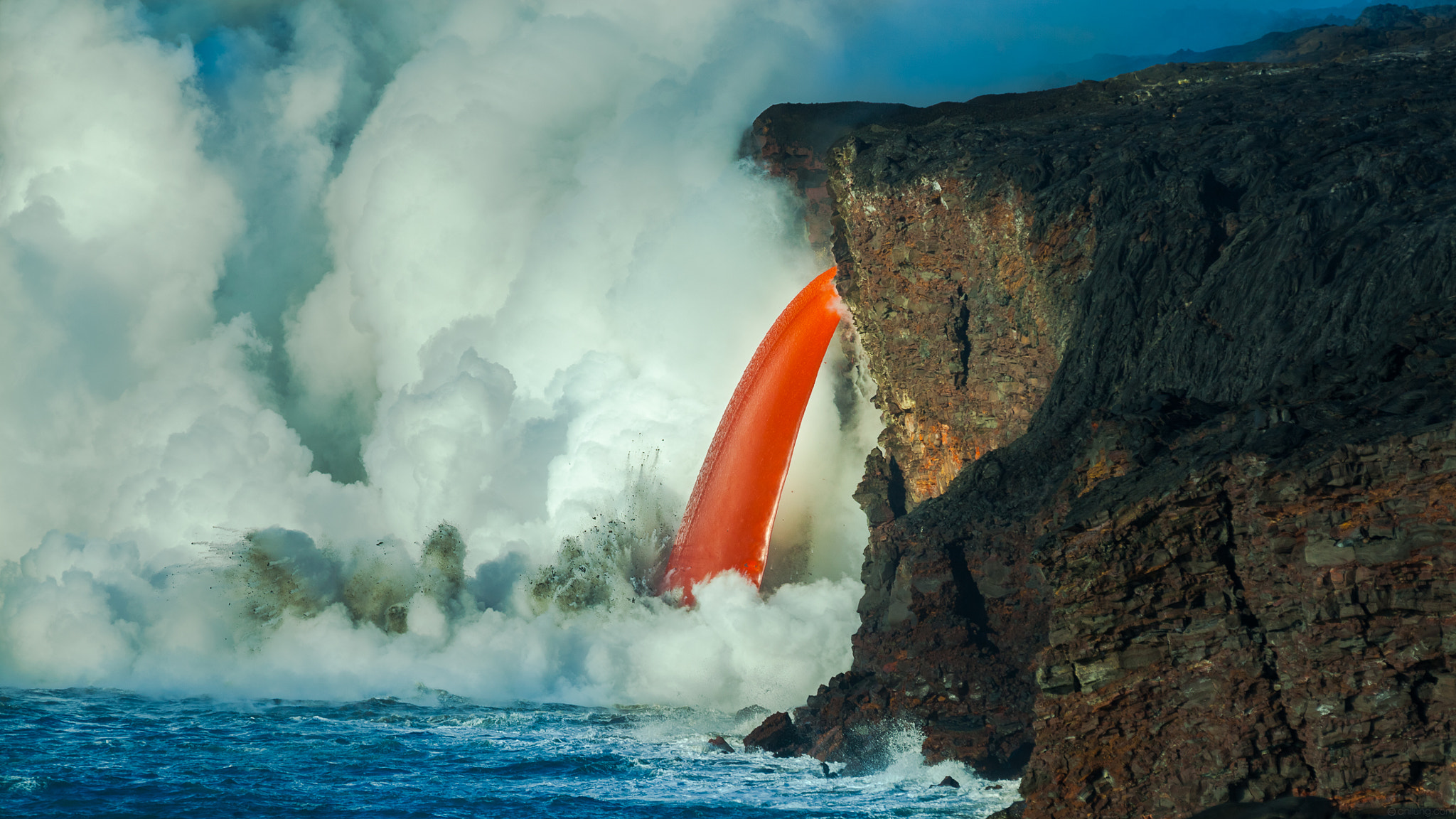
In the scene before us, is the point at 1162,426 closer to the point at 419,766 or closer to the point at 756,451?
the point at 419,766

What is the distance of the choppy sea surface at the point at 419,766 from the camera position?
3109 centimetres

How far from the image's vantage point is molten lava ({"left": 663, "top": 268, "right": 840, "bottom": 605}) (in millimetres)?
57375

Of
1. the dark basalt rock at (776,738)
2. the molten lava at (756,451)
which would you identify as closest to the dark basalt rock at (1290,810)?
the dark basalt rock at (776,738)

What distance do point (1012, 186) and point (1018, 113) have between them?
41.0 ft

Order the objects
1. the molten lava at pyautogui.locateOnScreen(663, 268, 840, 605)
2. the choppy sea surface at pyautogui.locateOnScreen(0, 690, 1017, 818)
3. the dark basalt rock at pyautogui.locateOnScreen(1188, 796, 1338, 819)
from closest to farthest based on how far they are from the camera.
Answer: the dark basalt rock at pyautogui.locateOnScreen(1188, 796, 1338, 819)
the choppy sea surface at pyautogui.locateOnScreen(0, 690, 1017, 818)
the molten lava at pyautogui.locateOnScreen(663, 268, 840, 605)

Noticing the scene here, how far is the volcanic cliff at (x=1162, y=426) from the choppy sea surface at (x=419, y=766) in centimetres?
321

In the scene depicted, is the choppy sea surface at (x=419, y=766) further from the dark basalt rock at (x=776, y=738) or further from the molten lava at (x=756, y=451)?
the molten lava at (x=756, y=451)

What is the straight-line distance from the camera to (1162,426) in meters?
24.0

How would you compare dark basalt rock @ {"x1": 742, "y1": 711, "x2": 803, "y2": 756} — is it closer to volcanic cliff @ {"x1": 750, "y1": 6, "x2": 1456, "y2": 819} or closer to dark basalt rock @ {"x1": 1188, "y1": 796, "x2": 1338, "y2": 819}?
volcanic cliff @ {"x1": 750, "y1": 6, "x2": 1456, "y2": 819}

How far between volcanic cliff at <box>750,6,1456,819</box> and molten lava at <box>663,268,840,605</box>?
4769mm

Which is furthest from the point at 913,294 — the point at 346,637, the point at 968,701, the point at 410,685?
the point at 346,637

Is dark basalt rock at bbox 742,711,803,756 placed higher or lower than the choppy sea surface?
higher

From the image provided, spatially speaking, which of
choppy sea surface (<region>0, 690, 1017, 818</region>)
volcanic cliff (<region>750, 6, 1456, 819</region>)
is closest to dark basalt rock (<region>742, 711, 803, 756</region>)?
volcanic cliff (<region>750, 6, 1456, 819</region>)

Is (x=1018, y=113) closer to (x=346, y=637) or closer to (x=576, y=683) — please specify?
(x=576, y=683)
